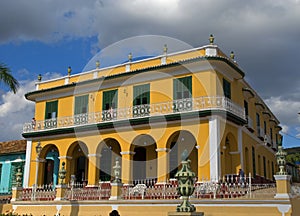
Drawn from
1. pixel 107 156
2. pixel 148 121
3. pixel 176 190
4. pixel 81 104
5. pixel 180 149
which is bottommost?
pixel 176 190

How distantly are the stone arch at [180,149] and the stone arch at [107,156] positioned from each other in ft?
10.2

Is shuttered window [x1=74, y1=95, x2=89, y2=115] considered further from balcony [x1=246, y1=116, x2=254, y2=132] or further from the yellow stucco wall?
balcony [x1=246, y1=116, x2=254, y2=132]

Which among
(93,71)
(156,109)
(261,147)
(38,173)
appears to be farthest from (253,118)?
(38,173)

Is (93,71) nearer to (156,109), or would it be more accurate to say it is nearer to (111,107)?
(111,107)

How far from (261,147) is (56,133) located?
13.1m

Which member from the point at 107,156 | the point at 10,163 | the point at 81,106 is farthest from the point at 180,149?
the point at 10,163

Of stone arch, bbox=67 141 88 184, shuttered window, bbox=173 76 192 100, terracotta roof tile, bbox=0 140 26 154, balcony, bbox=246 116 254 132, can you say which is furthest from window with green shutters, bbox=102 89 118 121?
terracotta roof tile, bbox=0 140 26 154

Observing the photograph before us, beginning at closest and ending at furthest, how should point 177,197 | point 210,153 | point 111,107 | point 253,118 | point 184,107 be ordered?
point 177,197
point 210,153
point 184,107
point 111,107
point 253,118

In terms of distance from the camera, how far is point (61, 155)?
854 inches

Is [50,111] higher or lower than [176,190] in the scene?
higher

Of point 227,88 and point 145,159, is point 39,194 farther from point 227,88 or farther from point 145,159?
point 227,88

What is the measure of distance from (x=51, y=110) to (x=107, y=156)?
4.65 meters

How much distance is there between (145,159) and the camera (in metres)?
20.9

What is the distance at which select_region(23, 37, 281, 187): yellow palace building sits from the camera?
58.2 feet
